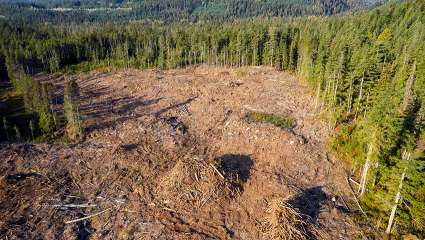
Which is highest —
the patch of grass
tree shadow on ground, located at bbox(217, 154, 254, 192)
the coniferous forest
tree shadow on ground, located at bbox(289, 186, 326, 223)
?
the coniferous forest

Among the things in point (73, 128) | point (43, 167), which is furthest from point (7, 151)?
point (73, 128)

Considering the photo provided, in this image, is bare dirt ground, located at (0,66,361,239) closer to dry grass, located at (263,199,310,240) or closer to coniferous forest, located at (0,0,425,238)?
dry grass, located at (263,199,310,240)

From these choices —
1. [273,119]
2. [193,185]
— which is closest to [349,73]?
[273,119]

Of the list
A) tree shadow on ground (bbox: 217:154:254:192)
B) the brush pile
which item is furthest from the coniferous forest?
the brush pile

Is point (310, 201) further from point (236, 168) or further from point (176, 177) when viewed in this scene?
point (176, 177)

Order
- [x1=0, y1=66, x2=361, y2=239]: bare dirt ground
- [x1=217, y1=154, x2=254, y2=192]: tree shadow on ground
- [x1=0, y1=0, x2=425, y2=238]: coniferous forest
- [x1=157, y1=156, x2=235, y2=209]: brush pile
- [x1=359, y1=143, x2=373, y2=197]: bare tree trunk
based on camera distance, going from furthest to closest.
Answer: [x1=217, y1=154, x2=254, y2=192]: tree shadow on ground
[x1=157, y1=156, x2=235, y2=209]: brush pile
[x1=359, y1=143, x2=373, y2=197]: bare tree trunk
[x1=0, y1=0, x2=425, y2=238]: coniferous forest
[x1=0, y1=66, x2=361, y2=239]: bare dirt ground

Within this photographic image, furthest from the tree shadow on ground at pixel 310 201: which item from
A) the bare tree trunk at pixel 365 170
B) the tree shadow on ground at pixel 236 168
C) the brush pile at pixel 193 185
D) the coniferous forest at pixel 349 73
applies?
the brush pile at pixel 193 185
